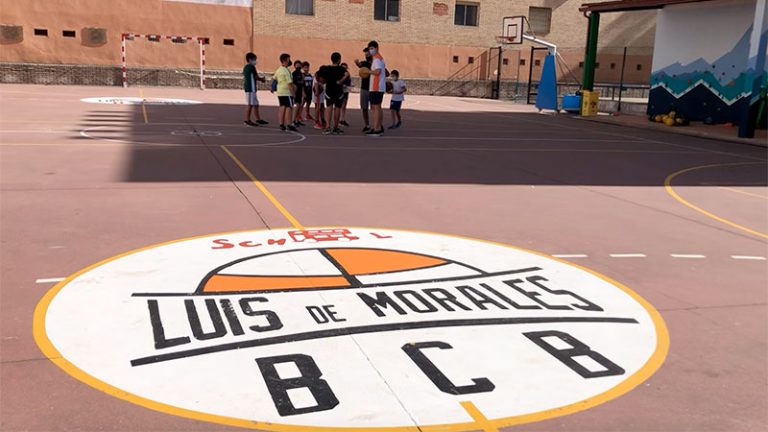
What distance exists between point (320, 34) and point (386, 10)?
4.53 m

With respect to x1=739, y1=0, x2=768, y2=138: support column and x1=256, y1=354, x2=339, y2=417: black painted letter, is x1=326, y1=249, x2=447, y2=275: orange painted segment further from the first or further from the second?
x1=739, y1=0, x2=768, y2=138: support column

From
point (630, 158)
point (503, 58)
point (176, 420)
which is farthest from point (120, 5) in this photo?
point (176, 420)

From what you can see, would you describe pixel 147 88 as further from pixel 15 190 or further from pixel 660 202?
pixel 660 202

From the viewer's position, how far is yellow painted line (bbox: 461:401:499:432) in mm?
3588

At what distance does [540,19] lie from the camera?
45.0 meters

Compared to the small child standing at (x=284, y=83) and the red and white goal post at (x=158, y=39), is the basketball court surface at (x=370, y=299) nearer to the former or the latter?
the small child standing at (x=284, y=83)

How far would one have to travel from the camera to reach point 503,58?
44219 millimetres

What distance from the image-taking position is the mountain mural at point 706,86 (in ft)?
76.3

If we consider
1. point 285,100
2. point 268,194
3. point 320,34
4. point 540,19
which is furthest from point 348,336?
point 540,19

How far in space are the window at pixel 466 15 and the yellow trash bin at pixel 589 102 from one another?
17.6 metres

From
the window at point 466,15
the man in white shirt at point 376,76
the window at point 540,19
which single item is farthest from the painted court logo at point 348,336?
the window at point 540,19

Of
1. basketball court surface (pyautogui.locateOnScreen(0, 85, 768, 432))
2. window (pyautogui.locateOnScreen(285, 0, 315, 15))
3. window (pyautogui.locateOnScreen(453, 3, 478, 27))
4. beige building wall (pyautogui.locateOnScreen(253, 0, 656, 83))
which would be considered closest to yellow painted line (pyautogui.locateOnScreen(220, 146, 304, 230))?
basketball court surface (pyautogui.locateOnScreen(0, 85, 768, 432))

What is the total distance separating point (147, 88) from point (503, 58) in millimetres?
21596

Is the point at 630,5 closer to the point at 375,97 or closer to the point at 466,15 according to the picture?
the point at 375,97
